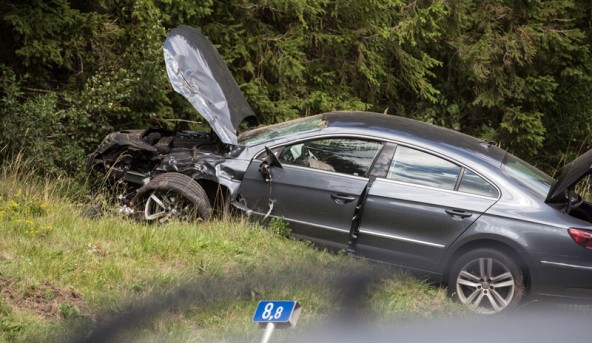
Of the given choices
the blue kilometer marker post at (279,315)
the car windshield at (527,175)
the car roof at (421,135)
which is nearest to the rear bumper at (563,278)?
the car windshield at (527,175)

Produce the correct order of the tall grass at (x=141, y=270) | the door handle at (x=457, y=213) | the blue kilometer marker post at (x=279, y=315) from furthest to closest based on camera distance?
1. the door handle at (x=457, y=213)
2. the tall grass at (x=141, y=270)
3. the blue kilometer marker post at (x=279, y=315)

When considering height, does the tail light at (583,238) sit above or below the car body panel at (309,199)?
above

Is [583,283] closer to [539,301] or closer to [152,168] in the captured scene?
[539,301]

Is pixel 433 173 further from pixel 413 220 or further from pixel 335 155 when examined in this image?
pixel 335 155

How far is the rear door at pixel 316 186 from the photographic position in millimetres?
7094

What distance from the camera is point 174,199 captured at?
752 cm

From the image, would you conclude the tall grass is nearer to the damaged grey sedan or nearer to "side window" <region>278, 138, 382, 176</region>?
the damaged grey sedan

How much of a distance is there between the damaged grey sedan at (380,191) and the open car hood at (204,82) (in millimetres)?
15

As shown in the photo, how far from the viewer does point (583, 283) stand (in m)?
6.38

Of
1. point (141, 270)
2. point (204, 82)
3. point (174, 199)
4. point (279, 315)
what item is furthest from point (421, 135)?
point (279, 315)

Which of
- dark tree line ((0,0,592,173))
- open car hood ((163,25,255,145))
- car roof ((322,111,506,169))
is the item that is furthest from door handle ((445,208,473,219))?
dark tree line ((0,0,592,173))

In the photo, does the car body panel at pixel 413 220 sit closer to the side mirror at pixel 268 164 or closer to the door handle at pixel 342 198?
the door handle at pixel 342 198

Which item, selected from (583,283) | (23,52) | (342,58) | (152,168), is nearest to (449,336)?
(583,283)

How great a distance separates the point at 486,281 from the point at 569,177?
1080mm
